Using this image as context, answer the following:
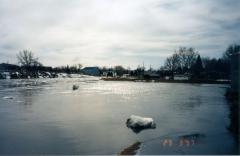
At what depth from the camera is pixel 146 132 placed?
14617mm

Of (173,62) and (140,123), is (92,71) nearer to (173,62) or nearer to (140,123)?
(173,62)

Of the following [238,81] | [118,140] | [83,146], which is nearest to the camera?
[83,146]

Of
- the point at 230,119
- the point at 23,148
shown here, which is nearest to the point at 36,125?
the point at 23,148

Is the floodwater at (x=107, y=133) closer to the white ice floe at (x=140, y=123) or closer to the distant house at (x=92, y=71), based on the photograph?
the white ice floe at (x=140, y=123)

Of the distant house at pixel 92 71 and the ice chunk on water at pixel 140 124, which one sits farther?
the distant house at pixel 92 71

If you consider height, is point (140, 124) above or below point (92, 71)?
below

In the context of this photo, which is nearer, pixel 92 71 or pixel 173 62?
pixel 173 62

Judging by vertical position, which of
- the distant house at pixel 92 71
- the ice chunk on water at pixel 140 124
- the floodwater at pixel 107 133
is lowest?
the floodwater at pixel 107 133

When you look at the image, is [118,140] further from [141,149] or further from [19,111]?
[19,111]

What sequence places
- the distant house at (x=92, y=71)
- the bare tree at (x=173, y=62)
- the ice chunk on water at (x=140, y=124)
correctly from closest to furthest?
the ice chunk on water at (x=140, y=124) < the bare tree at (x=173, y=62) < the distant house at (x=92, y=71)

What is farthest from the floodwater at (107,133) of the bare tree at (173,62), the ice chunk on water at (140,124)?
the bare tree at (173,62)

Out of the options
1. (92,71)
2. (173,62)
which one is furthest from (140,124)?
(92,71)

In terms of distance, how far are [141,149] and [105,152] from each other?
4.19 feet

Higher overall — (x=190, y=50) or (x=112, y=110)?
(x=190, y=50)
